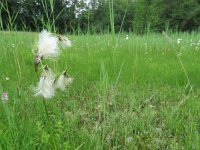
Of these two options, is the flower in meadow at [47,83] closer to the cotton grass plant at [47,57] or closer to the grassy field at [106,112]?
the cotton grass plant at [47,57]

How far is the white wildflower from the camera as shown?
3.50 ft

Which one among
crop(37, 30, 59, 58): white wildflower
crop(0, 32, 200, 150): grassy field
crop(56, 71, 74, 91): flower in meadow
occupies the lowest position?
crop(0, 32, 200, 150): grassy field

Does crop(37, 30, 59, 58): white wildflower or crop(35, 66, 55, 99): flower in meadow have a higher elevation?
crop(37, 30, 59, 58): white wildflower

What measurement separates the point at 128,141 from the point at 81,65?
264cm

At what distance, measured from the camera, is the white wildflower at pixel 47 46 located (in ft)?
3.50

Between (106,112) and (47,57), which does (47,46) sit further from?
(106,112)

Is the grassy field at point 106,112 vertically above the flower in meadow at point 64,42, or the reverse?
the flower in meadow at point 64,42

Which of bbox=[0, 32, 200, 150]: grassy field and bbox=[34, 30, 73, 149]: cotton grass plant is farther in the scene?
→ bbox=[0, 32, 200, 150]: grassy field

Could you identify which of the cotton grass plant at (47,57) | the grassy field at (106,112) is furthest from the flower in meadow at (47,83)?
the grassy field at (106,112)

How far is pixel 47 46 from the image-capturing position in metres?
1.08

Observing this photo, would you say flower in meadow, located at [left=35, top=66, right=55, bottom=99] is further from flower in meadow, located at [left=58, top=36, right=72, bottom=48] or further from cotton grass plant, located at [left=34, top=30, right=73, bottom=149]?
flower in meadow, located at [left=58, top=36, right=72, bottom=48]

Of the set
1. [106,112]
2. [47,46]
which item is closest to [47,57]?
[47,46]

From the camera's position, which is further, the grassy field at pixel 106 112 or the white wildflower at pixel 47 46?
the grassy field at pixel 106 112

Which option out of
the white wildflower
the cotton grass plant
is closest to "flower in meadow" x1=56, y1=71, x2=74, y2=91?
the cotton grass plant
